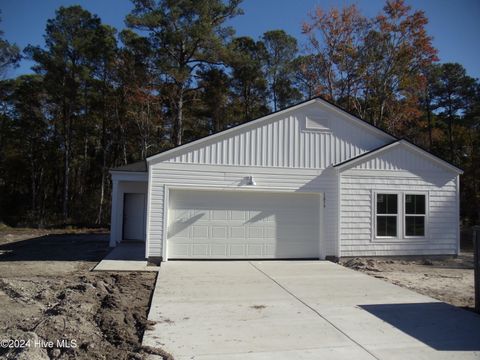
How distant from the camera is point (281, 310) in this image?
6.46 m

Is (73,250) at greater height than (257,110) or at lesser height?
lesser

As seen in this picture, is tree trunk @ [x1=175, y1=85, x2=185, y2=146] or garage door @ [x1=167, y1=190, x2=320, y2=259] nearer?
garage door @ [x1=167, y1=190, x2=320, y2=259]

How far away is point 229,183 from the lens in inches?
460

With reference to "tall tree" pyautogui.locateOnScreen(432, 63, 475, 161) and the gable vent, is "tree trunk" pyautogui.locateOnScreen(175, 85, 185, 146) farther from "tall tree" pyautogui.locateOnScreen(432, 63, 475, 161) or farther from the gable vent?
"tall tree" pyautogui.locateOnScreen(432, 63, 475, 161)

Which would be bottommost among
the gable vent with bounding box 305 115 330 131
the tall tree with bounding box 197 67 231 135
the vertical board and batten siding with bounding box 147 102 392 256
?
the vertical board and batten siding with bounding box 147 102 392 256

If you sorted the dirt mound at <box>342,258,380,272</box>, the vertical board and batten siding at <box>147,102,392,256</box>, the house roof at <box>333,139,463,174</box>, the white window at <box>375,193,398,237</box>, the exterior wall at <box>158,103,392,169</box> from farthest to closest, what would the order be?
the white window at <box>375,193,398,237</box>
the house roof at <box>333,139,463,174</box>
the exterior wall at <box>158,103,392,169</box>
the vertical board and batten siding at <box>147,102,392,256</box>
the dirt mound at <box>342,258,380,272</box>

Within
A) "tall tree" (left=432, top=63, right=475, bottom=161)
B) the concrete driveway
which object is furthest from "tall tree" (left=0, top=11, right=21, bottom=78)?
"tall tree" (left=432, top=63, right=475, bottom=161)

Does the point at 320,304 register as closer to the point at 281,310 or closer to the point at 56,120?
the point at 281,310

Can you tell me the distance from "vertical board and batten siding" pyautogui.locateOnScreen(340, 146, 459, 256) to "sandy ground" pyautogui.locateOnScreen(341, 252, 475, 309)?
322 millimetres

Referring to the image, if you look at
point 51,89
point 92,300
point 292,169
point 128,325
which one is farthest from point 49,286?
point 51,89

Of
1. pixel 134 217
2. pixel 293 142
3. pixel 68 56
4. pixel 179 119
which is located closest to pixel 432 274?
pixel 293 142

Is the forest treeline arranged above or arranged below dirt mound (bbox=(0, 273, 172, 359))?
above

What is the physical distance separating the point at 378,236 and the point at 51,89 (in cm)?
2601

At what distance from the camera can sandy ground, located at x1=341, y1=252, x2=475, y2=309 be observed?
8078 mm
